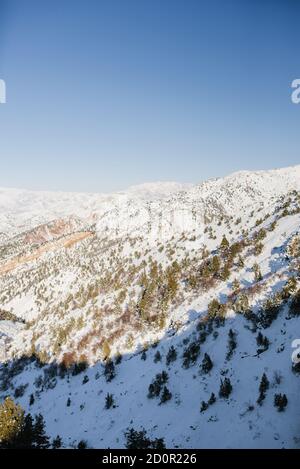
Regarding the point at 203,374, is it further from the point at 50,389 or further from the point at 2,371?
the point at 2,371

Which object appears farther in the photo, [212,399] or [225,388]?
[212,399]

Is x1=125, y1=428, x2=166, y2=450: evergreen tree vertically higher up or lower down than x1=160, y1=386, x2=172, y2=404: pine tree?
lower down

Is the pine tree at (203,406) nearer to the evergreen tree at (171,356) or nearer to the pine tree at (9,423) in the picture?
the evergreen tree at (171,356)

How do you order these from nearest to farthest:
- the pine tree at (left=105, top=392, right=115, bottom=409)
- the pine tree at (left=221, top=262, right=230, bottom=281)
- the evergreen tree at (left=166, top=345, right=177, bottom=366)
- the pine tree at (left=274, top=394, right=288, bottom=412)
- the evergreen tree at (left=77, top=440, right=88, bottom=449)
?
the pine tree at (left=274, top=394, right=288, bottom=412) < the evergreen tree at (left=77, top=440, right=88, bottom=449) < the pine tree at (left=105, top=392, right=115, bottom=409) < the evergreen tree at (left=166, top=345, right=177, bottom=366) < the pine tree at (left=221, top=262, right=230, bottom=281)

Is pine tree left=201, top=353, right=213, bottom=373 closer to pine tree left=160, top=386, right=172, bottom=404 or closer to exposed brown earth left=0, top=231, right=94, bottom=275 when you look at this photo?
pine tree left=160, top=386, right=172, bottom=404

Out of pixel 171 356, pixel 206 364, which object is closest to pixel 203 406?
pixel 206 364

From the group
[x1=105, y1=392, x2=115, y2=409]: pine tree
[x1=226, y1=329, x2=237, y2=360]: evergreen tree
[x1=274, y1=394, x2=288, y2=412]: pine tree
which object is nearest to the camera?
[x1=274, y1=394, x2=288, y2=412]: pine tree

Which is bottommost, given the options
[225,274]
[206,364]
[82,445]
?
[82,445]

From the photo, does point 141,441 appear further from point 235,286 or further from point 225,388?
point 235,286

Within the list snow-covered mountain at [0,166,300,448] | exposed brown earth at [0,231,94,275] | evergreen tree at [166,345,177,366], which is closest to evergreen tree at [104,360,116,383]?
snow-covered mountain at [0,166,300,448]
